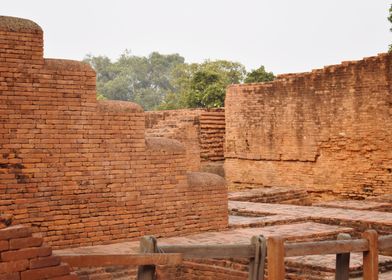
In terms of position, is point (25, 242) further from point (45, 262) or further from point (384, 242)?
point (384, 242)

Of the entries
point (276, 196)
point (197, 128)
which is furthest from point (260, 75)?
point (276, 196)

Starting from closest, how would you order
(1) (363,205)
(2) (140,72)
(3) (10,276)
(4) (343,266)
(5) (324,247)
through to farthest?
1. (3) (10,276)
2. (5) (324,247)
3. (4) (343,266)
4. (1) (363,205)
5. (2) (140,72)

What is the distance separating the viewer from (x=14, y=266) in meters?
4.21

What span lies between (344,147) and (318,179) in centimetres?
103

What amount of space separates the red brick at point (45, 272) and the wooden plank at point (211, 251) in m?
0.72

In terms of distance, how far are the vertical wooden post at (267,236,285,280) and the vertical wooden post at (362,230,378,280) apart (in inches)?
33.0

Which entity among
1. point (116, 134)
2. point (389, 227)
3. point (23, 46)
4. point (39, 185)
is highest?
point (23, 46)

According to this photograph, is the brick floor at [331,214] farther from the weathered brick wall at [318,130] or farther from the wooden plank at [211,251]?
the wooden plank at [211,251]

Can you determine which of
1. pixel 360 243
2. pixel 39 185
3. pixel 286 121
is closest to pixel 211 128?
pixel 286 121

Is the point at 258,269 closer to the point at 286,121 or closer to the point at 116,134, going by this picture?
the point at 116,134

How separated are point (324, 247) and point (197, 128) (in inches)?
467

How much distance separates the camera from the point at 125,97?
222 feet

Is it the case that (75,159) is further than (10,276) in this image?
→ Yes

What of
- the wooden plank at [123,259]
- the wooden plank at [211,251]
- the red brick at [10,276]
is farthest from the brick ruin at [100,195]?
the wooden plank at [211,251]
